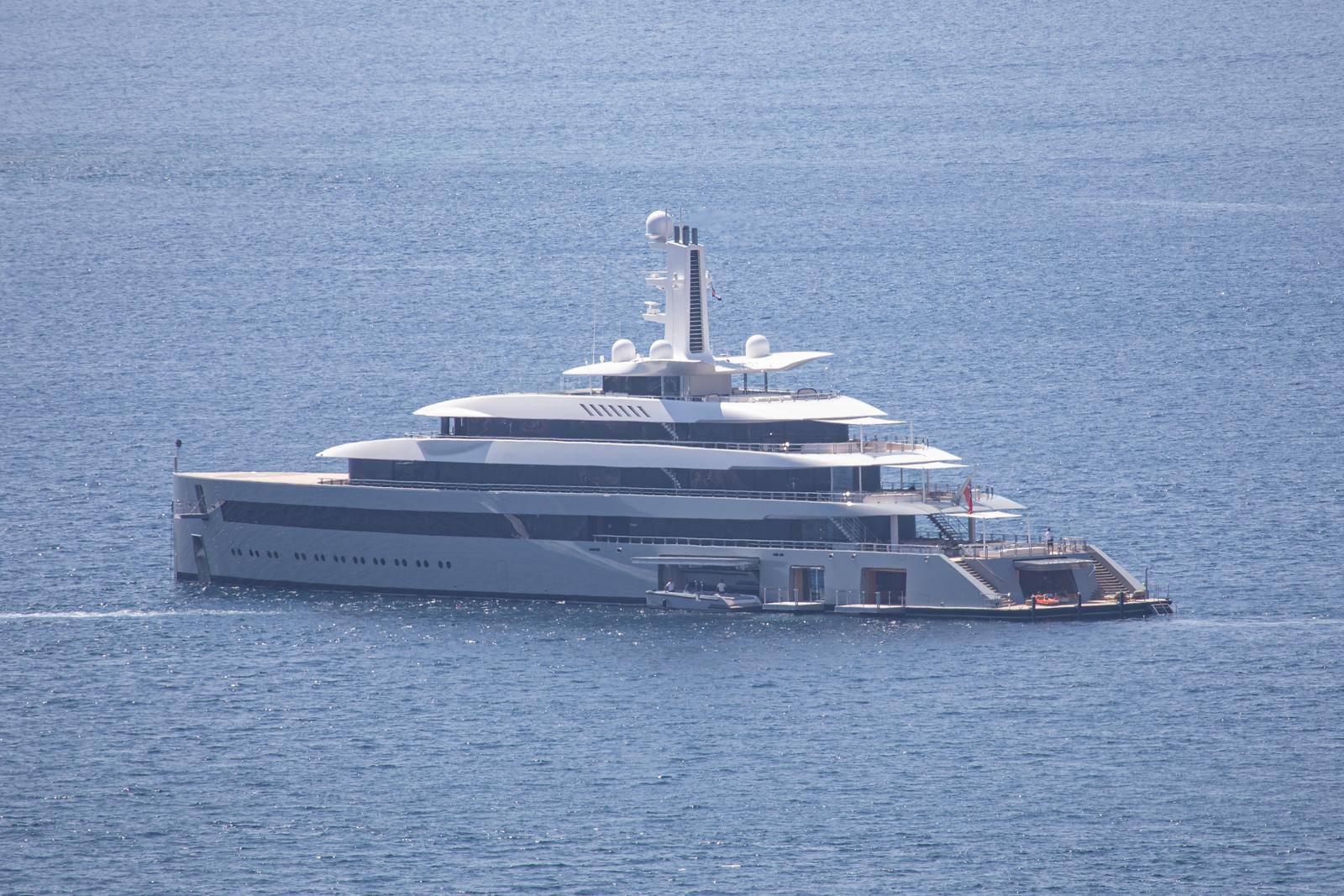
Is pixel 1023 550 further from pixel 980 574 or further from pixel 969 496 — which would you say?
pixel 969 496

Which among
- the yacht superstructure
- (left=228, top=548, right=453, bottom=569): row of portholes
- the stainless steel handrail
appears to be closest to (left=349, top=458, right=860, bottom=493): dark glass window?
the yacht superstructure

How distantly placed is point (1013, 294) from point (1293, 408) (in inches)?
1094

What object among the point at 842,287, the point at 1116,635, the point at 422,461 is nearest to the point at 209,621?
the point at 422,461

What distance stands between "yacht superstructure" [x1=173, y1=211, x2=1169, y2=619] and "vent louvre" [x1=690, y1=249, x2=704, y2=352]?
8 cm

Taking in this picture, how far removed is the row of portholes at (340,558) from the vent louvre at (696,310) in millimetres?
10854

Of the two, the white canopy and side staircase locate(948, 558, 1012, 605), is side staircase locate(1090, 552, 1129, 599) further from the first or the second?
the white canopy

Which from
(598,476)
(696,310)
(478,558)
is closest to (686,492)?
(598,476)

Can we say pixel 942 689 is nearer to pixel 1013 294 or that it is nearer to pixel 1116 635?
pixel 1116 635

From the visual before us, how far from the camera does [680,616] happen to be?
289 ft

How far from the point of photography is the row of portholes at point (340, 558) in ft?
302

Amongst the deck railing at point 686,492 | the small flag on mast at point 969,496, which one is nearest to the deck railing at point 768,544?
the deck railing at point 686,492

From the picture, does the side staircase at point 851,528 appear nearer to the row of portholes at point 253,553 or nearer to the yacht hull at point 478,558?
the yacht hull at point 478,558

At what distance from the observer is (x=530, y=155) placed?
19425 cm

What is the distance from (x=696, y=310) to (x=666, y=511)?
747cm
